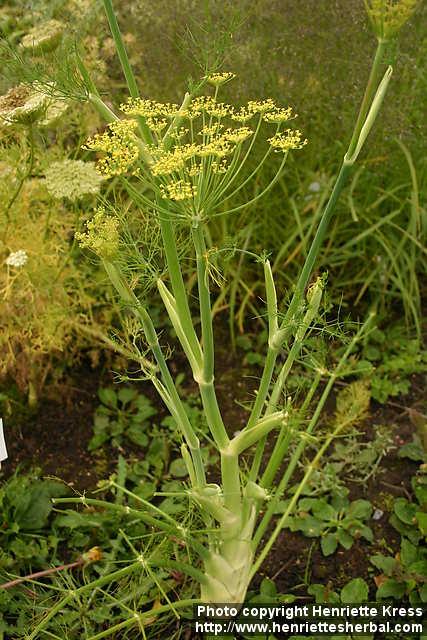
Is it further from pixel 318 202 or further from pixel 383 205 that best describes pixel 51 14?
pixel 383 205

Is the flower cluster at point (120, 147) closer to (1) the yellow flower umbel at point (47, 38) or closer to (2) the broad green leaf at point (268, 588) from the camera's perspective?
(1) the yellow flower umbel at point (47, 38)

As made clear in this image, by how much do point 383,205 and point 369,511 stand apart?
138 centimetres

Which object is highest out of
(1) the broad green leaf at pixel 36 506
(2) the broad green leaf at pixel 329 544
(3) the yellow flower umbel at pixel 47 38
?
(3) the yellow flower umbel at pixel 47 38

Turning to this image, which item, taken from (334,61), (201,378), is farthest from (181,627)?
(334,61)

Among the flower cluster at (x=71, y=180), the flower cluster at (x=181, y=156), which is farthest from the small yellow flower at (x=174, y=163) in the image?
the flower cluster at (x=71, y=180)

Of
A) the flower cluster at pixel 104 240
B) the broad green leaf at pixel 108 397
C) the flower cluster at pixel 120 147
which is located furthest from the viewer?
the broad green leaf at pixel 108 397

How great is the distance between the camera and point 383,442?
2318 millimetres

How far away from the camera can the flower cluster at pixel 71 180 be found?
6.05ft

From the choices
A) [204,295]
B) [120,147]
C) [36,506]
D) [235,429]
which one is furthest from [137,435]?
[120,147]

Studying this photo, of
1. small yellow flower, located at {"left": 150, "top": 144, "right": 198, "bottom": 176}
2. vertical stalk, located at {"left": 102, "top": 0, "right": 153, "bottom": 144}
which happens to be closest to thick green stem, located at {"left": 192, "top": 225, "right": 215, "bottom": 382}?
small yellow flower, located at {"left": 150, "top": 144, "right": 198, "bottom": 176}

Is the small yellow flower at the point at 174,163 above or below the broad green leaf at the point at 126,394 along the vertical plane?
above

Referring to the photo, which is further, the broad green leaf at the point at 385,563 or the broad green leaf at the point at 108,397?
the broad green leaf at the point at 108,397

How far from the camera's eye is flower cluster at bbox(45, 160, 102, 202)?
1.84 metres

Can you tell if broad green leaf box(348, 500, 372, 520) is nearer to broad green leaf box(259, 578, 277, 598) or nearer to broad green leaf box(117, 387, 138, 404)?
broad green leaf box(259, 578, 277, 598)
